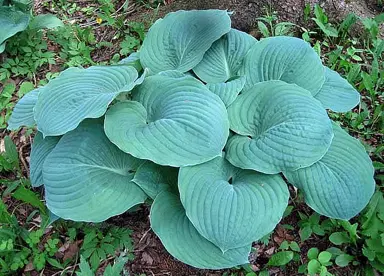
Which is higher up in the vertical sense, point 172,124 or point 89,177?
point 172,124

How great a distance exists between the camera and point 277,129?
5.88ft

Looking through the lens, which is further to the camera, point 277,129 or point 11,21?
point 11,21

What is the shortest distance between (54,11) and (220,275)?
8.11 feet

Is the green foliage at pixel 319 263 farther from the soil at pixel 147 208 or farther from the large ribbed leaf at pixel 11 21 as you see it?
the large ribbed leaf at pixel 11 21

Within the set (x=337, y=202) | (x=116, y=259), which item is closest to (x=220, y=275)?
(x=116, y=259)

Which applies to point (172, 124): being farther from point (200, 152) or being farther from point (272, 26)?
point (272, 26)

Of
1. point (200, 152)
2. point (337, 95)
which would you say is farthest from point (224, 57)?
point (200, 152)

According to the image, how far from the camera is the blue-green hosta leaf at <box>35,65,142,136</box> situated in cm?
178

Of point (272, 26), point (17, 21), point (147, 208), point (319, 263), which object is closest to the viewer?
point (319, 263)

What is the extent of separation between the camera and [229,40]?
227 centimetres

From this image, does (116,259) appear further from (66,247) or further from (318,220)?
(318,220)

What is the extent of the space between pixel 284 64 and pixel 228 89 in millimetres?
326

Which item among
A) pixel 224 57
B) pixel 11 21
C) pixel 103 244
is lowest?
pixel 103 244

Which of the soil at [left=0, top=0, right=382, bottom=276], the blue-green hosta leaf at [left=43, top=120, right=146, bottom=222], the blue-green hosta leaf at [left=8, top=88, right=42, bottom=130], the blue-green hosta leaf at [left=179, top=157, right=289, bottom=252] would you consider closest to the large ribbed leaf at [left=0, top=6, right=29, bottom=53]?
the soil at [left=0, top=0, right=382, bottom=276]
